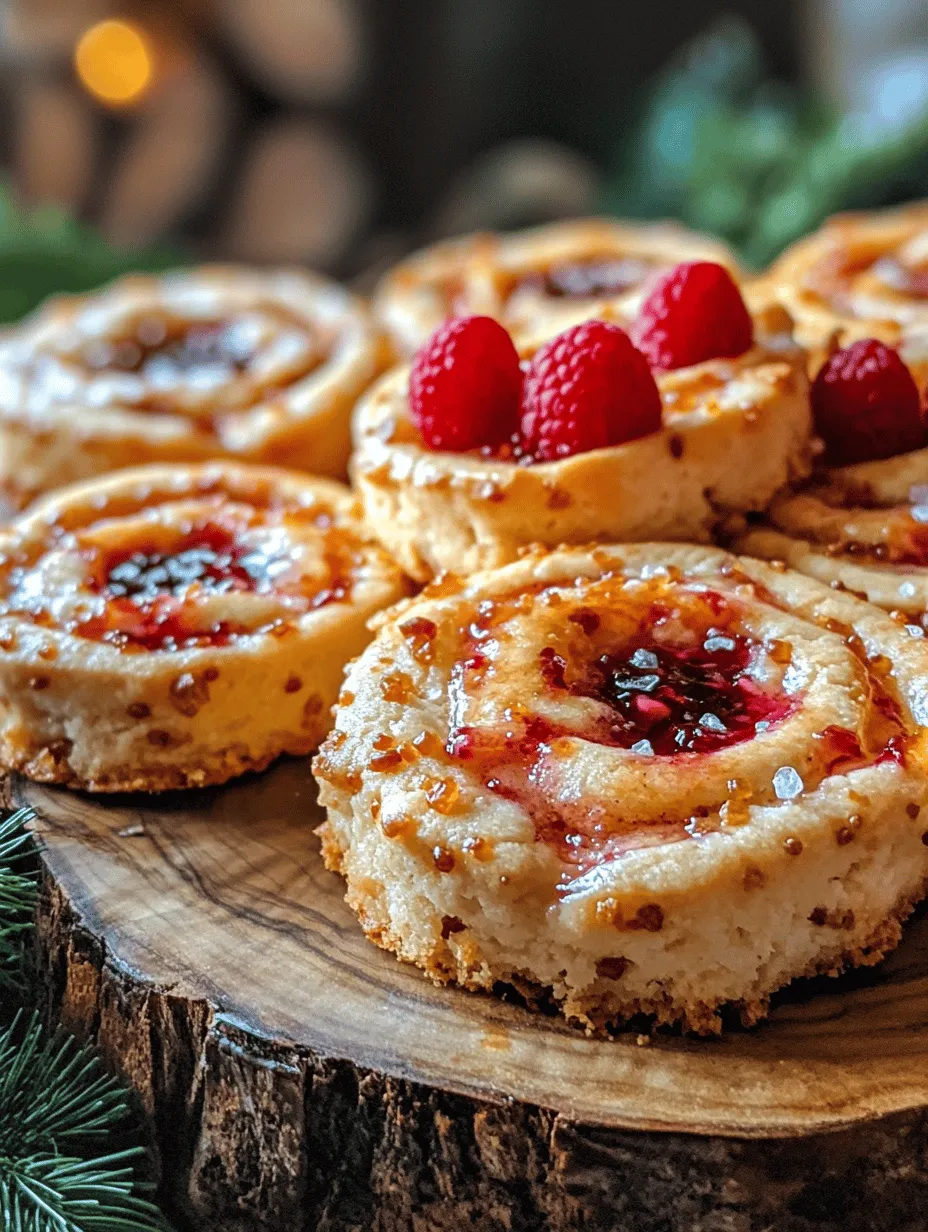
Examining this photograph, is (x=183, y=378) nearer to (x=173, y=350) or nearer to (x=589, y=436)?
(x=173, y=350)

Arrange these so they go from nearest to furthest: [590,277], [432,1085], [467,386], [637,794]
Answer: [432,1085], [637,794], [467,386], [590,277]

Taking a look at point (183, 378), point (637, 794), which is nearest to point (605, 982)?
point (637, 794)

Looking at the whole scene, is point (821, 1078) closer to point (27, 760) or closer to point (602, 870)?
point (602, 870)

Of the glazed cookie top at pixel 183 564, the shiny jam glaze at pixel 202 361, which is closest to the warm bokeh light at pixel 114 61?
the shiny jam glaze at pixel 202 361

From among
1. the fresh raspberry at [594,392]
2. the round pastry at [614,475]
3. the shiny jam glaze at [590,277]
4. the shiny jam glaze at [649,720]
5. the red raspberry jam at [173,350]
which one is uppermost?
the fresh raspberry at [594,392]

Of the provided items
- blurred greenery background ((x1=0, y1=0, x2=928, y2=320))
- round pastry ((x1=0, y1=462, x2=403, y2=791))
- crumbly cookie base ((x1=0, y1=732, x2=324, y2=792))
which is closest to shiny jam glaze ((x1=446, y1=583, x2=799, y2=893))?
round pastry ((x1=0, y1=462, x2=403, y2=791))

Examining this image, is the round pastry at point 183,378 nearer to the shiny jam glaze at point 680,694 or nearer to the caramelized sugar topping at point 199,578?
the caramelized sugar topping at point 199,578

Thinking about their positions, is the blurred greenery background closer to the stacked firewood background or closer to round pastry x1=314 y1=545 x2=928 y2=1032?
the stacked firewood background
